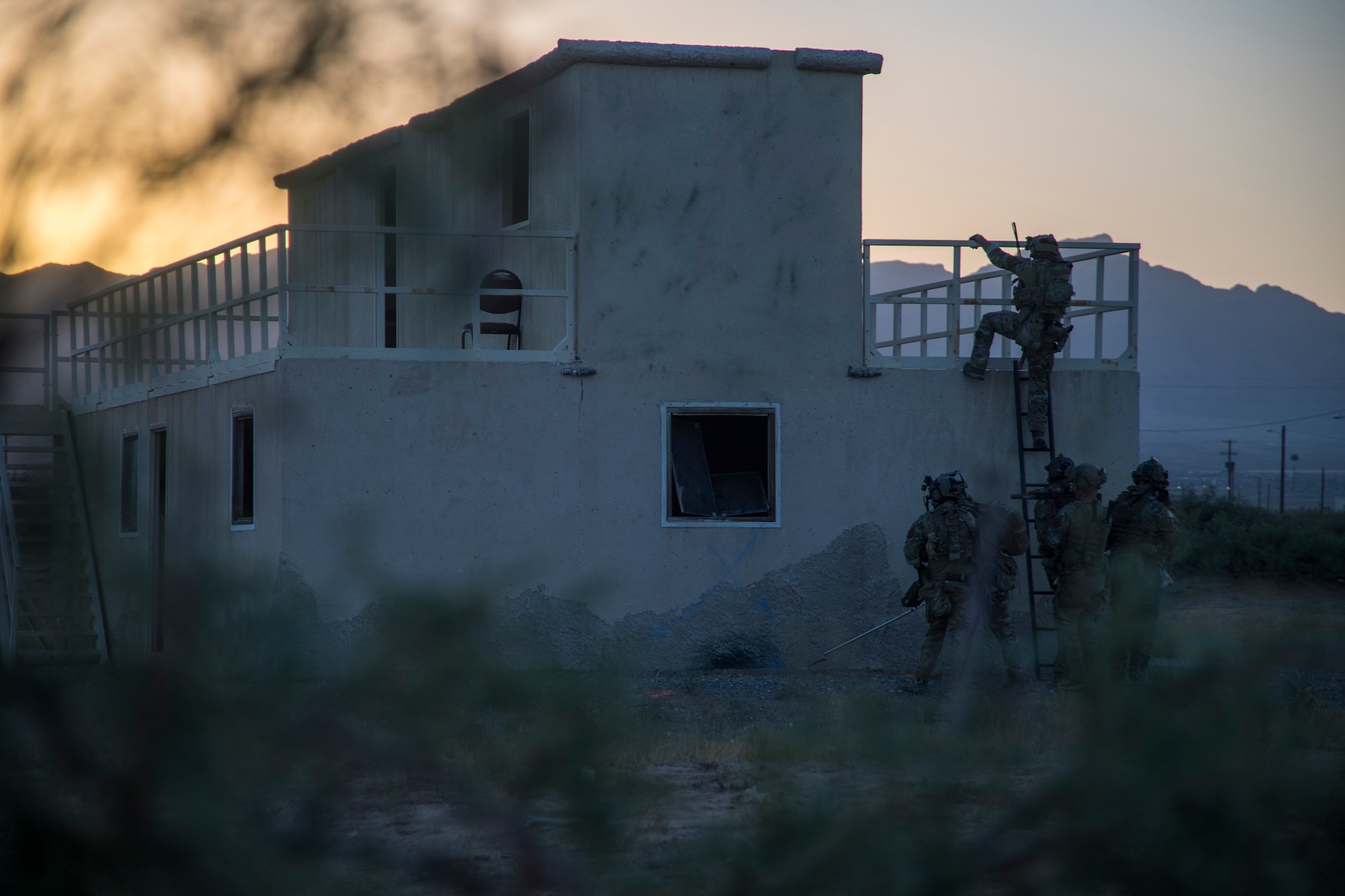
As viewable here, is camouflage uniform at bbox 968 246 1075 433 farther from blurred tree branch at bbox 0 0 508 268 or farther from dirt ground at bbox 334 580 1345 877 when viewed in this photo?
blurred tree branch at bbox 0 0 508 268

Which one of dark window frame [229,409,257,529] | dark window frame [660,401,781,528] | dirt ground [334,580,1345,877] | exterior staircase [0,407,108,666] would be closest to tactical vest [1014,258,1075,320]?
dark window frame [660,401,781,528]

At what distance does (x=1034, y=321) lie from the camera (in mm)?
12125

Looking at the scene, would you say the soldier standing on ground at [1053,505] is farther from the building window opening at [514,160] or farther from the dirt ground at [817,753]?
the building window opening at [514,160]

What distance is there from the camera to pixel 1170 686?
8.73 ft

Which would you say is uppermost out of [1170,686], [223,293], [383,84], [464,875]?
[383,84]

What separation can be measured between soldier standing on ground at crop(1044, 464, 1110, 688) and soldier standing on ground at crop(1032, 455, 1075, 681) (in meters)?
0.02

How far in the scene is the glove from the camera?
37.0 feet

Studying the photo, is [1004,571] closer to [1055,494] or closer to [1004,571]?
[1004,571]

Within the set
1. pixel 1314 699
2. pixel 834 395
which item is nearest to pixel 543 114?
pixel 1314 699

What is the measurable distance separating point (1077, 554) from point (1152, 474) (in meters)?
Answer: 0.93

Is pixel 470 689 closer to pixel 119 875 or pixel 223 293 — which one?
pixel 119 875

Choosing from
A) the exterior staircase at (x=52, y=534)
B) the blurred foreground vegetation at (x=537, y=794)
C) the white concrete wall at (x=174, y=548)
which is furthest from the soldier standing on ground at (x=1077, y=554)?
the white concrete wall at (x=174, y=548)

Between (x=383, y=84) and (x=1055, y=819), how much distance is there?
1715 mm

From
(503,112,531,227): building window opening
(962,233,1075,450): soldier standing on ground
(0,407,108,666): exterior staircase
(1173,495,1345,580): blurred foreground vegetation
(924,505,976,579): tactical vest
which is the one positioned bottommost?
(1173,495,1345,580): blurred foreground vegetation
